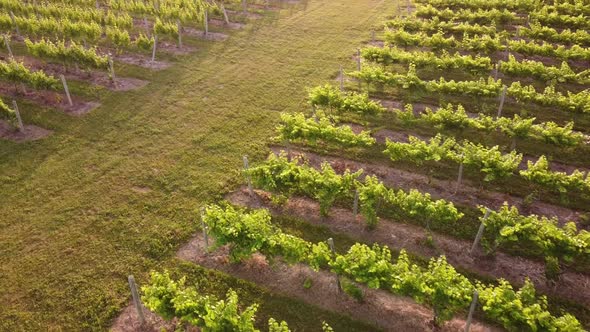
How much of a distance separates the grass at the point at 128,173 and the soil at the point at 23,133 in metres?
0.40

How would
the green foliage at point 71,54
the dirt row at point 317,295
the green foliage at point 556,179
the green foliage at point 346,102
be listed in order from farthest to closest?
the green foliage at point 71,54 < the green foliage at point 346,102 < the green foliage at point 556,179 < the dirt row at point 317,295

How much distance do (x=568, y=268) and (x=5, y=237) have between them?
1782cm

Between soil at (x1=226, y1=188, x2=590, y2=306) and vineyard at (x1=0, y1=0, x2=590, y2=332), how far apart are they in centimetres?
6

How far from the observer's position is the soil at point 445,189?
15.2 meters

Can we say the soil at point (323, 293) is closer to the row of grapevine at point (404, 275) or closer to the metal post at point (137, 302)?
the row of grapevine at point (404, 275)

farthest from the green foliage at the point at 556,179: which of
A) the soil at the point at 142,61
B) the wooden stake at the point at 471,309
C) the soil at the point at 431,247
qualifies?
the soil at the point at 142,61

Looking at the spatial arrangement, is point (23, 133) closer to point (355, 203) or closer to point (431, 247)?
point (355, 203)

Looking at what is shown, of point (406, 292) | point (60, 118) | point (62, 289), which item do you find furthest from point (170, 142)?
point (406, 292)

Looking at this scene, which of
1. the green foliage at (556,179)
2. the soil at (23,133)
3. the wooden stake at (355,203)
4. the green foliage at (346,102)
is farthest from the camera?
the soil at (23,133)

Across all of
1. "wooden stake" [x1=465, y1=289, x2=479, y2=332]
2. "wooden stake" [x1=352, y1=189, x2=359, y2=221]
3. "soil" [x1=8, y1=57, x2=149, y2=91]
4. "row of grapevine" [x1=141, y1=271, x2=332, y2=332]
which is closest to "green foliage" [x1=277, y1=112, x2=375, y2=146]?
"wooden stake" [x1=352, y1=189, x2=359, y2=221]

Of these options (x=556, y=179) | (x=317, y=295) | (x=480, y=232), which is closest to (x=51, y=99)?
(x=317, y=295)

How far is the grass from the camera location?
41.8ft

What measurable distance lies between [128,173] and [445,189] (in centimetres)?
1218

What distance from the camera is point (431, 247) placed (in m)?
13.9
